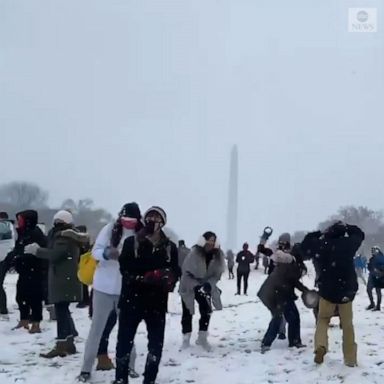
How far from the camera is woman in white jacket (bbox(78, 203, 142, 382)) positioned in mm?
6484

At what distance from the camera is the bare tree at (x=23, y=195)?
128000 millimetres

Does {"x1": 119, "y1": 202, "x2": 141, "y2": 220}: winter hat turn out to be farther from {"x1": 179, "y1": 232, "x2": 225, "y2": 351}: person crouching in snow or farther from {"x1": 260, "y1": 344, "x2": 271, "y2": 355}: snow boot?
{"x1": 260, "y1": 344, "x2": 271, "y2": 355}: snow boot

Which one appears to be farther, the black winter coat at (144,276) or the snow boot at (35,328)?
the snow boot at (35,328)

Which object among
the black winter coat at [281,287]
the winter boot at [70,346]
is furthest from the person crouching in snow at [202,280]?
the winter boot at [70,346]

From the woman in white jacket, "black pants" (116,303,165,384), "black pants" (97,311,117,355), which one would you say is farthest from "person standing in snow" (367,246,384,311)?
"black pants" (116,303,165,384)

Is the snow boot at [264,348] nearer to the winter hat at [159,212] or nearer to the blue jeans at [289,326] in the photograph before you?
the blue jeans at [289,326]

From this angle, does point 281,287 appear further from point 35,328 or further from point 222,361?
point 35,328

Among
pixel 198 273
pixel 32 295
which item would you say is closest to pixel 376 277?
pixel 198 273

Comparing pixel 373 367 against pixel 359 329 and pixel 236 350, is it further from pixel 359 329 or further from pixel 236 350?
pixel 359 329

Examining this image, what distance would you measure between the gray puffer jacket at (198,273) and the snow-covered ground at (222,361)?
73cm

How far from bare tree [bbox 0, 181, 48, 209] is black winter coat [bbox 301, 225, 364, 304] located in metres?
123

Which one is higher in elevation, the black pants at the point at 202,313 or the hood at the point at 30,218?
the hood at the point at 30,218

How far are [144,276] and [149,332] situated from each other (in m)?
0.58

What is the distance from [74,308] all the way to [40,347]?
15.3 ft
